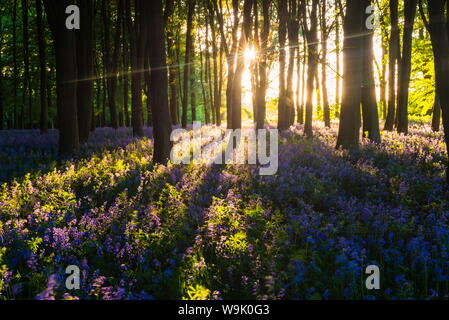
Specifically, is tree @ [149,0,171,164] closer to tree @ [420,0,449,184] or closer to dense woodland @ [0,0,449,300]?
dense woodland @ [0,0,449,300]

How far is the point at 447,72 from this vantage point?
675 centimetres

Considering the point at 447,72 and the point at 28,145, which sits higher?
the point at 447,72

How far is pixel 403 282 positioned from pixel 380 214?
173 cm

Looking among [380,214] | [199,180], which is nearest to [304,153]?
[199,180]

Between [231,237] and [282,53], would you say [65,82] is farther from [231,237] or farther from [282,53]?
[282,53]

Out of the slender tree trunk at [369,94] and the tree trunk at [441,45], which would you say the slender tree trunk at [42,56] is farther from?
the tree trunk at [441,45]

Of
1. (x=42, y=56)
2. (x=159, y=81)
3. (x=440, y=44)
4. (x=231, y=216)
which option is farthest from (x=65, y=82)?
(x=440, y=44)

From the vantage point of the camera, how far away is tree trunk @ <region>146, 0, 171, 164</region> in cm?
964

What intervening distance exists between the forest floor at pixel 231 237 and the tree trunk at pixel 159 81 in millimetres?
1552

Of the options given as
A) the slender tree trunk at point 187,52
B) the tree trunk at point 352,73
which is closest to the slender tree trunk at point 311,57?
the tree trunk at point 352,73

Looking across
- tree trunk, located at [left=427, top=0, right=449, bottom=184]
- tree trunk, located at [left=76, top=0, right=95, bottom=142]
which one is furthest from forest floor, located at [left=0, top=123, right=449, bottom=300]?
tree trunk, located at [left=76, top=0, right=95, bottom=142]

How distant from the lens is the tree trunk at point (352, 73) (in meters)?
10.9

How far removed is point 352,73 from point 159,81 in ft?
19.4

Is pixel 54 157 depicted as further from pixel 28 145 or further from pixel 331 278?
pixel 331 278
